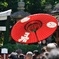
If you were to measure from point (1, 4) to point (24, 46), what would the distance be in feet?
33.4

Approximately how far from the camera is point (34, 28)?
251 inches

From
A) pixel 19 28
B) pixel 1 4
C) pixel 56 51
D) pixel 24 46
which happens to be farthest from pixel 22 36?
pixel 1 4

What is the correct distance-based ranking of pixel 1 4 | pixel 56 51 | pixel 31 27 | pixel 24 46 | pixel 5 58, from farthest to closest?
pixel 1 4 → pixel 24 46 → pixel 5 58 → pixel 31 27 → pixel 56 51

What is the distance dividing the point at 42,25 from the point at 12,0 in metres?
22.2

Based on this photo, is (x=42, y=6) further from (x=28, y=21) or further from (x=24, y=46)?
(x=28, y=21)

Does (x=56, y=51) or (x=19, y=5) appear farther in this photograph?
(x=19, y=5)

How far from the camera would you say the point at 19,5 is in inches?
1008

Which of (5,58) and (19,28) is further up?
(19,28)

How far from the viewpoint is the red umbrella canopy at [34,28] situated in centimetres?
621

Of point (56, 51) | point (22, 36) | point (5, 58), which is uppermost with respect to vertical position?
point (56, 51)

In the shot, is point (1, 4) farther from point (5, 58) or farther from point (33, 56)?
point (33, 56)

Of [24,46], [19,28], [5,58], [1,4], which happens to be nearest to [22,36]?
[19,28]

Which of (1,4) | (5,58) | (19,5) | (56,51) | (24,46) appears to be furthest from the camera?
(1,4)

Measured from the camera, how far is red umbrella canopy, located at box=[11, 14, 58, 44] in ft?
20.4
